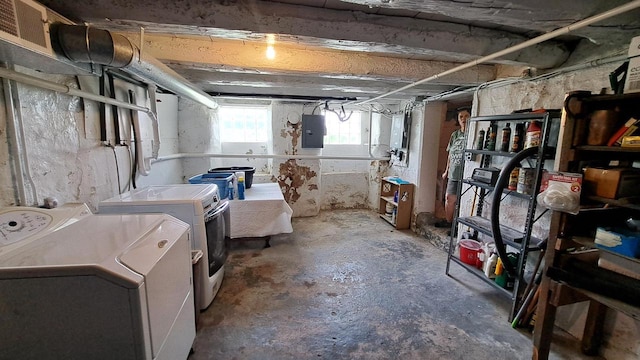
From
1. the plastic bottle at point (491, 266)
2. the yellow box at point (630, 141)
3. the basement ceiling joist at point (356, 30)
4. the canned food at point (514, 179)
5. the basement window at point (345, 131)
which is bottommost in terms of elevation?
the plastic bottle at point (491, 266)

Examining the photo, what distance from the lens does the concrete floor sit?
5.56 ft

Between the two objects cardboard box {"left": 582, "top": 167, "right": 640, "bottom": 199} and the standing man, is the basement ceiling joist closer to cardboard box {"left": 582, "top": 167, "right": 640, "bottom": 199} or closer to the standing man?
cardboard box {"left": 582, "top": 167, "right": 640, "bottom": 199}

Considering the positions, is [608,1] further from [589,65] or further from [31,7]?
[31,7]

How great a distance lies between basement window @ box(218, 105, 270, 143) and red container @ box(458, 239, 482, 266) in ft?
11.0

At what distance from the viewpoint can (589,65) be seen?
1.72 metres

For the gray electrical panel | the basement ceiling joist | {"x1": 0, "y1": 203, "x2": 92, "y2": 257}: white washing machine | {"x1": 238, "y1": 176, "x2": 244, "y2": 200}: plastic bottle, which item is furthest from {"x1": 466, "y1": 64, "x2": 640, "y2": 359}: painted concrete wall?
{"x1": 0, "y1": 203, "x2": 92, "y2": 257}: white washing machine

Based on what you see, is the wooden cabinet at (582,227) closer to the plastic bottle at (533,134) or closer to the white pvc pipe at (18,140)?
the plastic bottle at (533,134)

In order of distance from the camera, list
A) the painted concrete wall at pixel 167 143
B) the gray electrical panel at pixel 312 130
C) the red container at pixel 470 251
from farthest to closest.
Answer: the gray electrical panel at pixel 312 130
the painted concrete wall at pixel 167 143
the red container at pixel 470 251

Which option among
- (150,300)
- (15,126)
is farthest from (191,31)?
(150,300)

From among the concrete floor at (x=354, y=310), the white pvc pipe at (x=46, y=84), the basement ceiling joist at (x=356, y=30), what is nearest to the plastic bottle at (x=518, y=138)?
the basement ceiling joist at (x=356, y=30)

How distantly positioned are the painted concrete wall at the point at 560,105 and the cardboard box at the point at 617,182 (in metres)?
0.79

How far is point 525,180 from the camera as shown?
6.43ft

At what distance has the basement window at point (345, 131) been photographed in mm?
4852

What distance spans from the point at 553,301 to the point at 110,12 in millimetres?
2868
